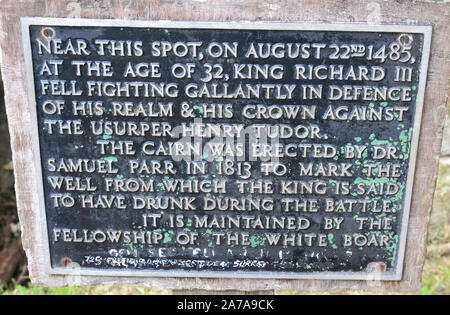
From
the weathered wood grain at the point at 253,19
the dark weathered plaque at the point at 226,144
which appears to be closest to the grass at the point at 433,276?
the dark weathered plaque at the point at 226,144

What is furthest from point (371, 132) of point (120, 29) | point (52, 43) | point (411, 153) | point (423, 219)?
point (52, 43)

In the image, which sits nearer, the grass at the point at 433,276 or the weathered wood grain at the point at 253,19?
the weathered wood grain at the point at 253,19

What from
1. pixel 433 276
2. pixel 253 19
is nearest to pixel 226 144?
pixel 253 19

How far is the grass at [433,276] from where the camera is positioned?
3312mm

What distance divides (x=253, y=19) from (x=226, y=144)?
52 cm

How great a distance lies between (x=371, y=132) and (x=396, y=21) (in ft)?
1.49

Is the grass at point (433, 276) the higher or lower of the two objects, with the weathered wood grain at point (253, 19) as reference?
lower

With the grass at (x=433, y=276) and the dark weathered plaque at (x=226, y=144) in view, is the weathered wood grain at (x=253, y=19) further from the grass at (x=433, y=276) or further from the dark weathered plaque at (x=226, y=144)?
the grass at (x=433, y=276)

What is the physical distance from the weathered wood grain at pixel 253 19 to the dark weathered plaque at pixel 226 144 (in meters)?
0.05

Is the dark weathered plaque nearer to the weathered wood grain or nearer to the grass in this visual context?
the weathered wood grain

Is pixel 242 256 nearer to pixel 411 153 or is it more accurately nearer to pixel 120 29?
pixel 411 153

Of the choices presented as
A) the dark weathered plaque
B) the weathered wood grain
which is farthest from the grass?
the weathered wood grain

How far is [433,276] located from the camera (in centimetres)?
351

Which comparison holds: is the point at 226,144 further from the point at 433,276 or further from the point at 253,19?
the point at 433,276
